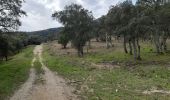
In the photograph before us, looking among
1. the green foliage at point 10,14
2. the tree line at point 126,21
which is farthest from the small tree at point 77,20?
the green foliage at point 10,14

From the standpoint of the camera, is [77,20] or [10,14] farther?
[77,20]

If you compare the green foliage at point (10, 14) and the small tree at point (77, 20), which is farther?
the small tree at point (77, 20)

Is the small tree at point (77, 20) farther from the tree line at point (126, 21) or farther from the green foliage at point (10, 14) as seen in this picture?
the green foliage at point (10, 14)

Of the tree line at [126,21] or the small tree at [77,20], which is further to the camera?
the small tree at [77,20]

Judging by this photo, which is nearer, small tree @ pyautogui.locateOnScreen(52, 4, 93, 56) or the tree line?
the tree line

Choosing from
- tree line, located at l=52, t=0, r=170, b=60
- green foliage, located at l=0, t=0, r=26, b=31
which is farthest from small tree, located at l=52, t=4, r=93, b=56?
green foliage, located at l=0, t=0, r=26, b=31

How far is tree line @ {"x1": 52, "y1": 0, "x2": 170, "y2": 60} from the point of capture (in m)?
58.1

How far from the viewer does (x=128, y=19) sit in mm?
59969

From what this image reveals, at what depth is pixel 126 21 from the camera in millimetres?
59906

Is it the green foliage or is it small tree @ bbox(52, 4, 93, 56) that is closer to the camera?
the green foliage

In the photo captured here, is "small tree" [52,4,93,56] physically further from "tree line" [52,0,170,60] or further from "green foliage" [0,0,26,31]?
"green foliage" [0,0,26,31]

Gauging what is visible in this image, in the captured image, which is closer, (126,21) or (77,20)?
(126,21)

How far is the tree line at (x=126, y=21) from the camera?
58.1 metres

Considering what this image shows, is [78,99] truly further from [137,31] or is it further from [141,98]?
[137,31]
